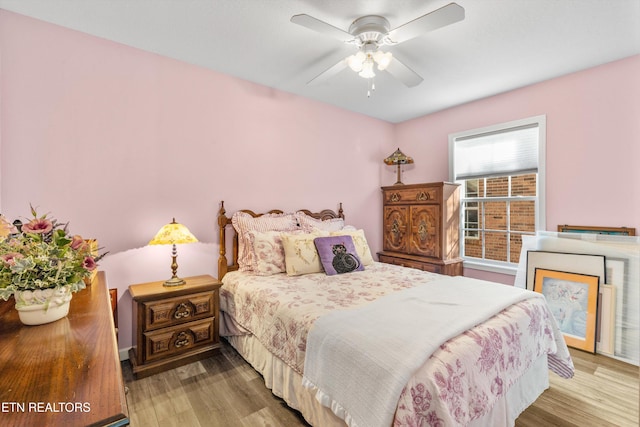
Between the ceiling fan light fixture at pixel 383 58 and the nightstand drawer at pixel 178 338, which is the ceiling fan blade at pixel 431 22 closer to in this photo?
the ceiling fan light fixture at pixel 383 58

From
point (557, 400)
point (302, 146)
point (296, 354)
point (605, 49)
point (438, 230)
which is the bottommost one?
point (557, 400)

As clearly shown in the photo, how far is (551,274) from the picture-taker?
113 inches

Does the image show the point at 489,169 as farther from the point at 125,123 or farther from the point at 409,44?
the point at 125,123

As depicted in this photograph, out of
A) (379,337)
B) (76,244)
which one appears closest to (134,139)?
(76,244)

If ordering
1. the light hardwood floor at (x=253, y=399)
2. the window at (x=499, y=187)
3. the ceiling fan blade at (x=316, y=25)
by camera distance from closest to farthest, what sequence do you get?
the ceiling fan blade at (x=316, y=25) → the light hardwood floor at (x=253, y=399) → the window at (x=499, y=187)

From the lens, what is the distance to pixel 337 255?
2.72 m

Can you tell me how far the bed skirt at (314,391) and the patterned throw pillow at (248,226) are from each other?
0.77 m

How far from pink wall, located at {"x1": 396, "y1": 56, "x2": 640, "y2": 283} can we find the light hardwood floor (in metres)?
1.25

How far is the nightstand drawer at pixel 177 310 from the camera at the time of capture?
2221 mm

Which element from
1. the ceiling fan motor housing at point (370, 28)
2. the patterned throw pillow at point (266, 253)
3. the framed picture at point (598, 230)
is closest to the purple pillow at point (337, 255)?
the patterned throw pillow at point (266, 253)

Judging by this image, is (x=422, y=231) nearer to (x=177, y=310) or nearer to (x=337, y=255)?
(x=337, y=255)

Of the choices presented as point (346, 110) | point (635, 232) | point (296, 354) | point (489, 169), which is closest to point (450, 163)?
point (489, 169)

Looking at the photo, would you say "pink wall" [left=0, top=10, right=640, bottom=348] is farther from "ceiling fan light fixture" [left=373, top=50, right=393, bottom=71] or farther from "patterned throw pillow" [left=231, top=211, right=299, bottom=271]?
"ceiling fan light fixture" [left=373, top=50, right=393, bottom=71]

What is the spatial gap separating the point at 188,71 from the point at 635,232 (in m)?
4.14
